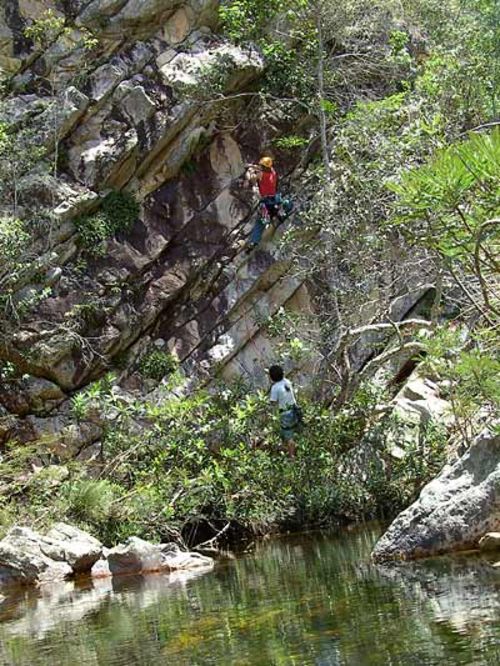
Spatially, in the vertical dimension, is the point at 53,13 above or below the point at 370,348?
above

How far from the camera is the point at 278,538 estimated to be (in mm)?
13727

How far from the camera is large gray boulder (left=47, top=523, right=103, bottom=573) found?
11867mm

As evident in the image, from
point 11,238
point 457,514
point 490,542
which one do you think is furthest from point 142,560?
point 11,238

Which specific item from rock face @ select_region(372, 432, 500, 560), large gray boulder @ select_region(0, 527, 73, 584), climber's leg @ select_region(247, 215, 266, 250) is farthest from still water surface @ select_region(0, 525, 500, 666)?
climber's leg @ select_region(247, 215, 266, 250)

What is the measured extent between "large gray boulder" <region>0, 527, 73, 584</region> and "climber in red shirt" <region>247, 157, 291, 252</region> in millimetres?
8633

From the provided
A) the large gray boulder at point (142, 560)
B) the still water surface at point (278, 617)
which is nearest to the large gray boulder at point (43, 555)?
the large gray boulder at point (142, 560)

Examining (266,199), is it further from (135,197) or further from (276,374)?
(276,374)

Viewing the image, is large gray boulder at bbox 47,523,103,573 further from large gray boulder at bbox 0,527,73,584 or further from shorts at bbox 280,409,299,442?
shorts at bbox 280,409,299,442

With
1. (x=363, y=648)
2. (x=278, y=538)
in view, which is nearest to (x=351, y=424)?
(x=278, y=538)

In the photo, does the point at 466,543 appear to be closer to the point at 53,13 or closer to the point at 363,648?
the point at 363,648

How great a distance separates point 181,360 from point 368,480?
18.8 ft

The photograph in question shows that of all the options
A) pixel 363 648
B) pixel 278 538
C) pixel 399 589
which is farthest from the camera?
pixel 278 538

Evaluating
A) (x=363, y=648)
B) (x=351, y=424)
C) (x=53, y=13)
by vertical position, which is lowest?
(x=363, y=648)

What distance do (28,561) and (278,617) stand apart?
5.60 meters
